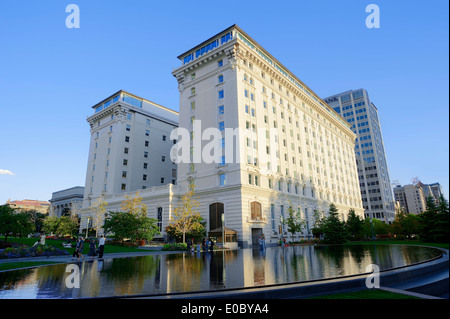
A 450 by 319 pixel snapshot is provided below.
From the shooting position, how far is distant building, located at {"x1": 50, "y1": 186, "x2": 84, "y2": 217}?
278 feet

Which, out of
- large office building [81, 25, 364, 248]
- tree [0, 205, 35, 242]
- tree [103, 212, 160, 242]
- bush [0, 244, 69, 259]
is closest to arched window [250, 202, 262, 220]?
large office building [81, 25, 364, 248]

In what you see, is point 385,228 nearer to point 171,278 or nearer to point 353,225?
point 353,225

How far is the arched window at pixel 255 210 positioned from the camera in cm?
3881

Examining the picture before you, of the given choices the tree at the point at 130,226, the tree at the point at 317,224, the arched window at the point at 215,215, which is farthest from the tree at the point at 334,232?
the tree at the point at 130,226

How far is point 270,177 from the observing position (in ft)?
144

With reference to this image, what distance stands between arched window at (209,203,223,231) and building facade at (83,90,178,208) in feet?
86.3

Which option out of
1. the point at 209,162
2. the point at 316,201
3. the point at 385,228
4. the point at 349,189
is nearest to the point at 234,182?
the point at 209,162

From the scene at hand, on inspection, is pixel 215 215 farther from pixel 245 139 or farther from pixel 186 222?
pixel 245 139

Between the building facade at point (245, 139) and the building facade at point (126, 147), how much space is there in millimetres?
19125

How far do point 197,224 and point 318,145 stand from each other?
39.6 meters

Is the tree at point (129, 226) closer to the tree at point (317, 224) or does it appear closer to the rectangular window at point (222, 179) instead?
the rectangular window at point (222, 179)

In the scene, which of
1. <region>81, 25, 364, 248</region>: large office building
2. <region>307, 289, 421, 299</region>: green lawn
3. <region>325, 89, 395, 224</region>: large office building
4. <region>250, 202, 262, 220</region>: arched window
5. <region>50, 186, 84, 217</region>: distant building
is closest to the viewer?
<region>307, 289, 421, 299</region>: green lawn

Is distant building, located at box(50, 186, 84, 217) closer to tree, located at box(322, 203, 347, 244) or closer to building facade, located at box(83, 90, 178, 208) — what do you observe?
building facade, located at box(83, 90, 178, 208)

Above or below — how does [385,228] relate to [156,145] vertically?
below
